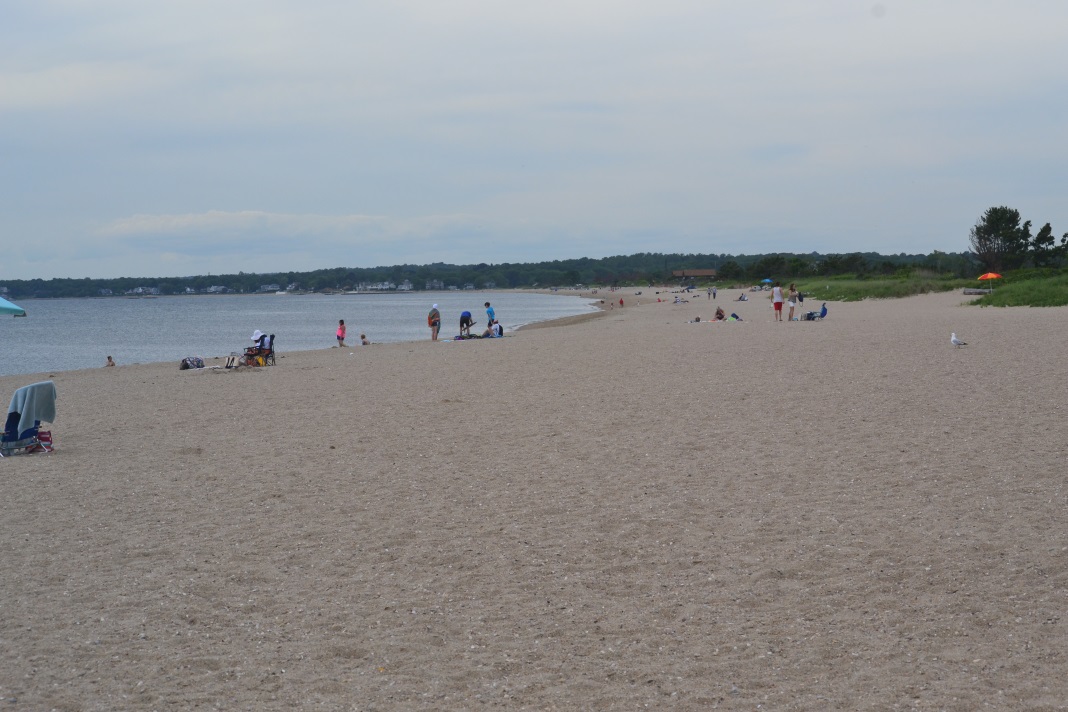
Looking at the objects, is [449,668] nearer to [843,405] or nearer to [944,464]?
[944,464]

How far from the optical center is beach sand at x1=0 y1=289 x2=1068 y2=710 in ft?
13.2

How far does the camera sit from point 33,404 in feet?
30.8

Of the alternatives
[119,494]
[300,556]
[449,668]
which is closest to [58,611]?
[300,556]

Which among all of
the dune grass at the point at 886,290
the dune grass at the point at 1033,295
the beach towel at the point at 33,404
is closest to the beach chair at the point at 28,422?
the beach towel at the point at 33,404

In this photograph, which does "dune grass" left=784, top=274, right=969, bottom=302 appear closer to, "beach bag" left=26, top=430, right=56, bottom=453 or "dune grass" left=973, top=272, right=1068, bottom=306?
"dune grass" left=973, top=272, right=1068, bottom=306

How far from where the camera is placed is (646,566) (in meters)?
5.39

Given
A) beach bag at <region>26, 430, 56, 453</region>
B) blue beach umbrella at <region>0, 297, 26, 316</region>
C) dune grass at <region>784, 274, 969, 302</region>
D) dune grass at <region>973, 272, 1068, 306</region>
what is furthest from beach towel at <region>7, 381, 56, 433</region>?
dune grass at <region>784, 274, 969, 302</region>

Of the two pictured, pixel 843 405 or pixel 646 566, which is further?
pixel 843 405

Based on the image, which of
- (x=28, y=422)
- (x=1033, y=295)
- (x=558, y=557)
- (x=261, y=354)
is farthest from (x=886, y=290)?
(x=558, y=557)

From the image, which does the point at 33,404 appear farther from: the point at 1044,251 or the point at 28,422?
the point at 1044,251

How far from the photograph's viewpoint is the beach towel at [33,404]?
9.29 m

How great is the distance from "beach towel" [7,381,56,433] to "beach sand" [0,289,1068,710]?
553 millimetres

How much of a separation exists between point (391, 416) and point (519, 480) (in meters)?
3.95

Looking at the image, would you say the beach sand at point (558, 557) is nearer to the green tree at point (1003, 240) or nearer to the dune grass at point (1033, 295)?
the dune grass at point (1033, 295)
